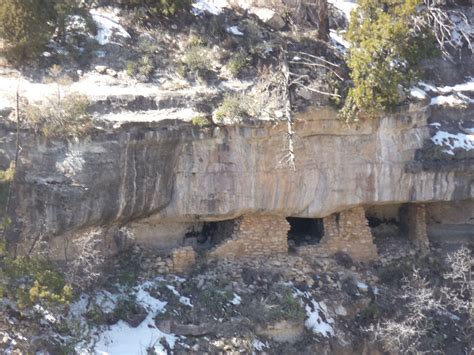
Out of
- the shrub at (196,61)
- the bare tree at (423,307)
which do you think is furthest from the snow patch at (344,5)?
the bare tree at (423,307)

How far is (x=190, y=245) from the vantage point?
1816 cm

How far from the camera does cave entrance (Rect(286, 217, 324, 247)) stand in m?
19.3

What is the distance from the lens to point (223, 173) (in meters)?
17.1

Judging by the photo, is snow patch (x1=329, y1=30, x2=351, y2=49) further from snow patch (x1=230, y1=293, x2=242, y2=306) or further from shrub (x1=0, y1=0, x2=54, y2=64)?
shrub (x1=0, y1=0, x2=54, y2=64)

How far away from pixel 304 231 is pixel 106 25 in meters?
6.61

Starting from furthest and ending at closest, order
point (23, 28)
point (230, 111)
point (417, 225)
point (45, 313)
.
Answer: point (417, 225) < point (230, 111) < point (23, 28) < point (45, 313)

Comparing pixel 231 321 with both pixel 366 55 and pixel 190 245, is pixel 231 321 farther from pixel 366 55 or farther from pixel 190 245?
pixel 366 55

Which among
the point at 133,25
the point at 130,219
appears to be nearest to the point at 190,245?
the point at 130,219

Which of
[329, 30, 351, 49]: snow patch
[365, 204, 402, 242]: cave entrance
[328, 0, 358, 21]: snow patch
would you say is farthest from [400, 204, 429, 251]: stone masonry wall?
[328, 0, 358, 21]: snow patch

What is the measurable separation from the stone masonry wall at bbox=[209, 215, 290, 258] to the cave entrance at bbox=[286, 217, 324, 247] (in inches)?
28.6

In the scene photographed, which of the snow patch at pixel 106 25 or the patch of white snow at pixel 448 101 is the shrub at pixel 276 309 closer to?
the patch of white snow at pixel 448 101

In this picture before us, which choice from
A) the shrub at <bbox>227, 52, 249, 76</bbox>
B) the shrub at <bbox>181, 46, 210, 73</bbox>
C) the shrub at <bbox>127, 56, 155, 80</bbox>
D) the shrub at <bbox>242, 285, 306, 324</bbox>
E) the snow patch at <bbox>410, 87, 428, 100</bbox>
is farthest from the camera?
the snow patch at <bbox>410, 87, 428, 100</bbox>

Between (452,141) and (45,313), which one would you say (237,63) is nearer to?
(452,141)

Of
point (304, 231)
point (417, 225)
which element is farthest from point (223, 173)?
point (417, 225)
